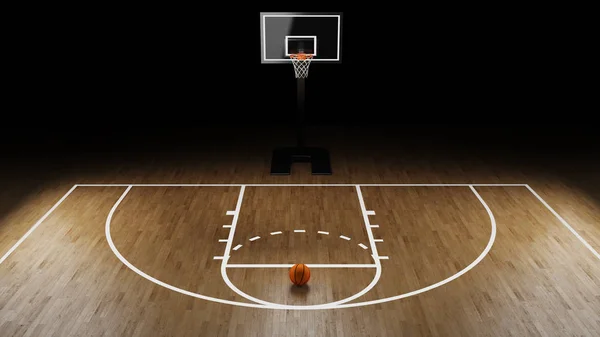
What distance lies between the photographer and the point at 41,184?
41.2 ft

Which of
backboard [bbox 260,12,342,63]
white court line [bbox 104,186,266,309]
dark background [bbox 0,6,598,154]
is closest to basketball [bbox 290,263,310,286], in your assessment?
white court line [bbox 104,186,266,309]

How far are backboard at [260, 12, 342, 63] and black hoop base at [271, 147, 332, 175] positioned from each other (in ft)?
5.17

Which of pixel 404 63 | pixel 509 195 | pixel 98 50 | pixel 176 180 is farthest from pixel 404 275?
pixel 98 50

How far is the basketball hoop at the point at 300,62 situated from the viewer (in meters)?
13.3

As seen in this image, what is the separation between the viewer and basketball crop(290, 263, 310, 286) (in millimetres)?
8789

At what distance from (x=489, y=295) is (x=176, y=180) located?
5.84 metres

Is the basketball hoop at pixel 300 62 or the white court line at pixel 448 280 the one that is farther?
the basketball hoop at pixel 300 62

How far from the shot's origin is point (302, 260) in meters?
9.62

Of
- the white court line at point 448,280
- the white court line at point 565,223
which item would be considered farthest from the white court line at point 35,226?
the white court line at point 565,223

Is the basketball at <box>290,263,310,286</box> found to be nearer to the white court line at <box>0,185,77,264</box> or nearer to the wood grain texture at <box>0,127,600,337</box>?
the wood grain texture at <box>0,127,600,337</box>

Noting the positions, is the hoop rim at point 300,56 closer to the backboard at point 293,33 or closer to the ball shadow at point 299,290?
the backboard at point 293,33

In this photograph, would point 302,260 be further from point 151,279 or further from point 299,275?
point 151,279

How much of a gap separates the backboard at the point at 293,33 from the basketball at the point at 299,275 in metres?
5.43

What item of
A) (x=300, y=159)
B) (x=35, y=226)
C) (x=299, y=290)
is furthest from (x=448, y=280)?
(x=35, y=226)
